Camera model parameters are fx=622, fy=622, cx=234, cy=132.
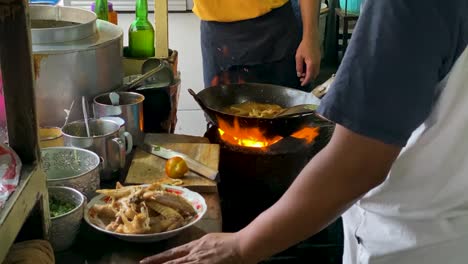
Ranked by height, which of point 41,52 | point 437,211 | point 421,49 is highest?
point 421,49

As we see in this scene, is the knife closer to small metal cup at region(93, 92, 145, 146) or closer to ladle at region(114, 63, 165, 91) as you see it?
small metal cup at region(93, 92, 145, 146)

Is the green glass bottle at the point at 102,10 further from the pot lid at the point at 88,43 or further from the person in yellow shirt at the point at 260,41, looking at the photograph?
the person in yellow shirt at the point at 260,41

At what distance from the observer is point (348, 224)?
3.39 feet

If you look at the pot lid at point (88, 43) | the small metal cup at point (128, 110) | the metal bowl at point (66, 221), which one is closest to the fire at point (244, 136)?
the small metal cup at point (128, 110)

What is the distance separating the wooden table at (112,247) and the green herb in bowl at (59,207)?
0.06 metres

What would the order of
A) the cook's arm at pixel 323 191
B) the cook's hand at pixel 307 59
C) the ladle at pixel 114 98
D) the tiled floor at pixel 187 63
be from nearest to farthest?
the cook's arm at pixel 323 191, the ladle at pixel 114 98, the cook's hand at pixel 307 59, the tiled floor at pixel 187 63

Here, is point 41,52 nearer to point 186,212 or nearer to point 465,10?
point 186,212

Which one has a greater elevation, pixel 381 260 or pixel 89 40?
pixel 89 40

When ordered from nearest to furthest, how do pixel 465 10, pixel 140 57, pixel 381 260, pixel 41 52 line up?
1. pixel 465 10
2. pixel 381 260
3. pixel 41 52
4. pixel 140 57

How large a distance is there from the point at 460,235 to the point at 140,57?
1147mm

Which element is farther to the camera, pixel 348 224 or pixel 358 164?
pixel 348 224

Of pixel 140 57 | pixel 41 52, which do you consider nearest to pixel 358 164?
pixel 41 52

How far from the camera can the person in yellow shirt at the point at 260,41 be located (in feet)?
6.53

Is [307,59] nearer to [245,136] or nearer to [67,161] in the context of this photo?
[245,136]
